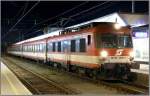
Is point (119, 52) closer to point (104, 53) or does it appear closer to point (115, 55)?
point (115, 55)

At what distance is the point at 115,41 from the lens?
61.0 ft

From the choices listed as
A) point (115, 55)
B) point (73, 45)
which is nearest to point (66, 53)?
point (73, 45)

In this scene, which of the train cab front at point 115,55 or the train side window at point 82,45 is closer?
the train cab front at point 115,55

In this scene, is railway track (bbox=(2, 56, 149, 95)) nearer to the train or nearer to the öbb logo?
the train

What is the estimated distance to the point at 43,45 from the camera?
34.7 meters

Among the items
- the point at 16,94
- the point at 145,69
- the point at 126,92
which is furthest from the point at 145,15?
the point at 16,94

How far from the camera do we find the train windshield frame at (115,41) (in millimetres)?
18359

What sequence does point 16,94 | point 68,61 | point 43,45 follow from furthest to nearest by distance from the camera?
point 43,45, point 68,61, point 16,94

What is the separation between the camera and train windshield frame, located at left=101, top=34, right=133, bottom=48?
60.2 ft

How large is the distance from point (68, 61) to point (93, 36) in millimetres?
5596

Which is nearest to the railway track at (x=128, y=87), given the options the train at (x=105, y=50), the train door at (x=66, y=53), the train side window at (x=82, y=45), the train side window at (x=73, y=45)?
the train at (x=105, y=50)

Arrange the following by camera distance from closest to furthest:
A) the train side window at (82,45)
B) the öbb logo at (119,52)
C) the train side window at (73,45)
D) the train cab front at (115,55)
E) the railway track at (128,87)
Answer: the railway track at (128,87) → the train cab front at (115,55) → the öbb logo at (119,52) → the train side window at (82,45) → the train side window at (73,45)

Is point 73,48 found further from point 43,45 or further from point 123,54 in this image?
point 43,45

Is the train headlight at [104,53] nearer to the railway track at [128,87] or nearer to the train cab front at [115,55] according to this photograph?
the train cab front at [115,55]
